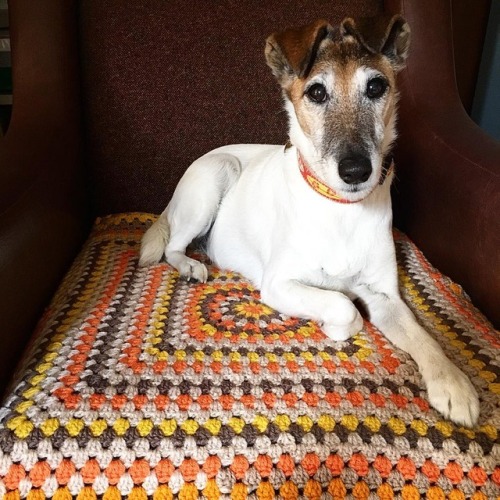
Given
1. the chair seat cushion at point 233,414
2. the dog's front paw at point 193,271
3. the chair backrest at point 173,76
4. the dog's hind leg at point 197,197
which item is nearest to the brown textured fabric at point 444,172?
the chair seat cushion at point 233,414

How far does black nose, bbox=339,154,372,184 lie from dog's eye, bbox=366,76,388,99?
20 cm

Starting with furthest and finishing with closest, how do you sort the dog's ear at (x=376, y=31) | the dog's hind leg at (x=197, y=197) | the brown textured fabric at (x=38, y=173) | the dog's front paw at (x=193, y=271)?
1. the dog's hind leg at (x=197, y=197)
2. the dog's front paw at (x=193, y=271)
3. the dog's ear at (x=376, y=31)
4. the brown textured fabric at (x=38, y=173)

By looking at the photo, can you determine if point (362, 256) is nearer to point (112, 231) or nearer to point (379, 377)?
point (379, 377)

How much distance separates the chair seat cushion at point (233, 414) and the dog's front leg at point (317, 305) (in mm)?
30

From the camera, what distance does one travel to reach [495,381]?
3.21 feet

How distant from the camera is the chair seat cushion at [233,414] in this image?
31.5 inches

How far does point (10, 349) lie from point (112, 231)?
0.69 metres

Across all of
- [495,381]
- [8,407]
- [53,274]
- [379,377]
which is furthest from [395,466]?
[53,274]

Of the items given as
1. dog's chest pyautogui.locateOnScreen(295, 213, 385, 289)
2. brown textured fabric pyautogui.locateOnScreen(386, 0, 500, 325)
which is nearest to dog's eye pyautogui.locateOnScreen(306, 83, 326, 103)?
dog's chest pyautogui.locateOnScreen(295, 213, 385, 289)

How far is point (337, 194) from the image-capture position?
117 centimetres

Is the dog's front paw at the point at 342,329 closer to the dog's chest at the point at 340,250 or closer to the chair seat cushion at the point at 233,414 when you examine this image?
the chair seat cushion at the point at 233,414

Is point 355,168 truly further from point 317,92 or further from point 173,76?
point 173,76

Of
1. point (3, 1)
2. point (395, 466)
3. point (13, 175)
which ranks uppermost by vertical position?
point (3, 1)

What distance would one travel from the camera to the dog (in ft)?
3.59
